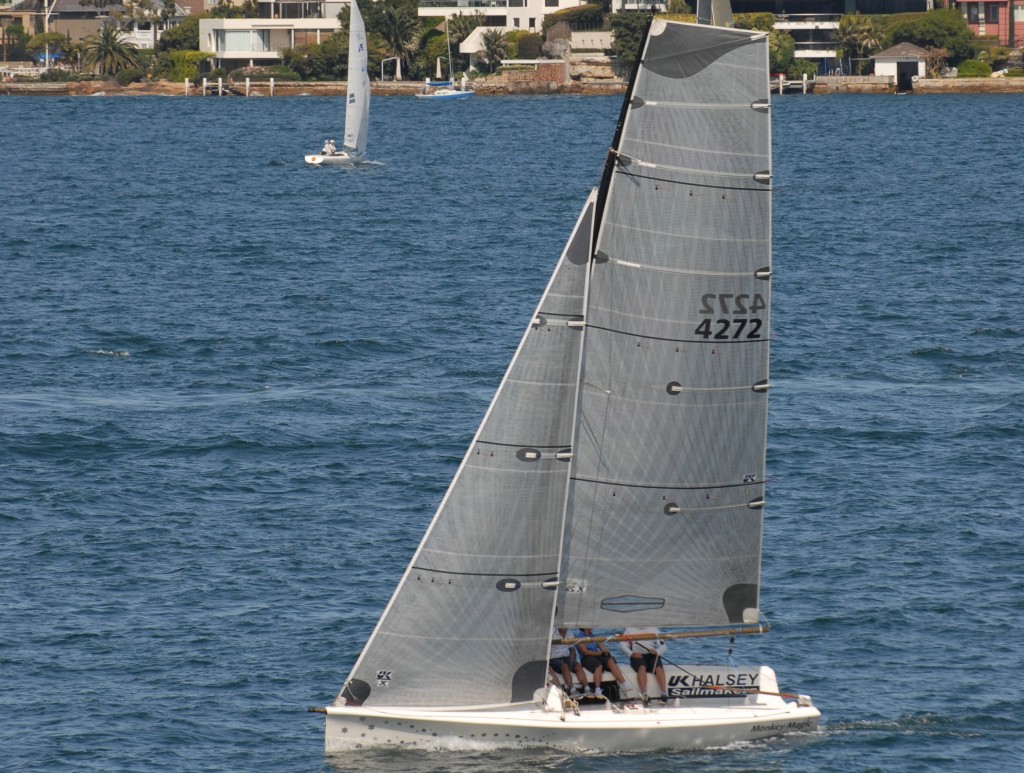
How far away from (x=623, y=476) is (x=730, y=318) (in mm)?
2756

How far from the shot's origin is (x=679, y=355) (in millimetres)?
24469

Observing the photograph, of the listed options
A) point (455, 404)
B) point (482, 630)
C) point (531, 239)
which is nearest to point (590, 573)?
point (482, 630)

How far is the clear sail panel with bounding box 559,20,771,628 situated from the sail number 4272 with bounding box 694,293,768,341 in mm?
20

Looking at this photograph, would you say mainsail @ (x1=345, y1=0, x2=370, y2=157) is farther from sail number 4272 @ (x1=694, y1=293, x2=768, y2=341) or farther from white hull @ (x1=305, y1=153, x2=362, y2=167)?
sail number 4272 @ (x1=694, y1=293, x2=768, y2=341)

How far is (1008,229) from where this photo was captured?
8825cm

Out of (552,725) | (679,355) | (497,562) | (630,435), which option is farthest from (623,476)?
(552,725)

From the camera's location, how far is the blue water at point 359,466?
91.6 feet

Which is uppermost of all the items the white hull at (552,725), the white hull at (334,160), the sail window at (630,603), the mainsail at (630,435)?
the white hull at (334,160)

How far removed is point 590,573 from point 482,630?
1.78 metres

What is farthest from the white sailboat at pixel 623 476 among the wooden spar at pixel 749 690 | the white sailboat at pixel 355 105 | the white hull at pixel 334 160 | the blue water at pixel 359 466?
the white hull at pixel 334 160

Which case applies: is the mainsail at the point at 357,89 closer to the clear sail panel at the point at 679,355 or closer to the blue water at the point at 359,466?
the blue water at the point at 359,466

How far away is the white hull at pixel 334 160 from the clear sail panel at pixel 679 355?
343ft

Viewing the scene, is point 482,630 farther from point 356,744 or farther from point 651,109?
point 651,109

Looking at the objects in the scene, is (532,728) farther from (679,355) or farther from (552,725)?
(679,355)
